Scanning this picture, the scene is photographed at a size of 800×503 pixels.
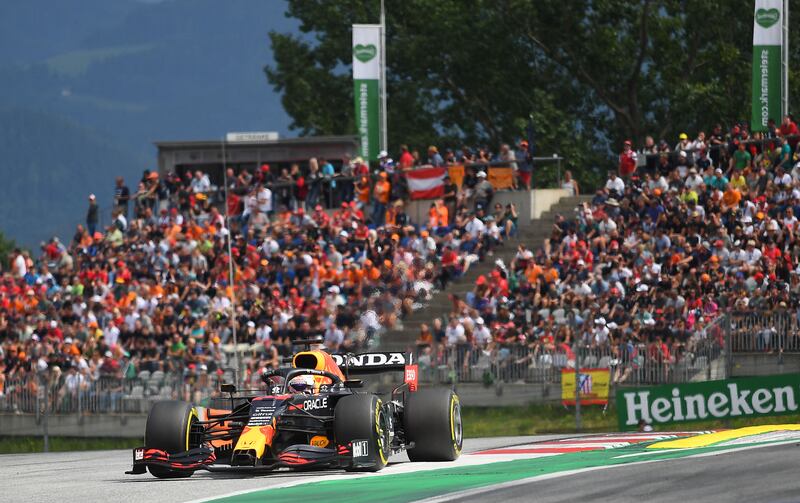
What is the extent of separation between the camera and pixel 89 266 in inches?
1543

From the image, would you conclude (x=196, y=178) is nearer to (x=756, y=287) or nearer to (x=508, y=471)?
(x=756, y=287)

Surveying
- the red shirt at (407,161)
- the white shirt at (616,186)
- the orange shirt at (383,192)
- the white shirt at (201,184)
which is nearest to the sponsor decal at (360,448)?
the white shirt at (616,186)

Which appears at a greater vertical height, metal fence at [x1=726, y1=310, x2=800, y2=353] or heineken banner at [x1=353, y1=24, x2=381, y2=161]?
heineken banner at [x1=353, y1=24, x2=381, y2=161]

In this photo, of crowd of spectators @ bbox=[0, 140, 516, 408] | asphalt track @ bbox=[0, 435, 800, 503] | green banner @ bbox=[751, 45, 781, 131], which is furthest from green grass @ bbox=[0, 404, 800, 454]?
green banner @ bbox=[751, 45, 781, 131]

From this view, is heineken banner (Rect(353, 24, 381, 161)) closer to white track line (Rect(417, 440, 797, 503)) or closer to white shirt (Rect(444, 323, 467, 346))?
white shirt (Rect(444, 323, 467, 346))

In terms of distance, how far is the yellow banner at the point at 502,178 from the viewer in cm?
3591

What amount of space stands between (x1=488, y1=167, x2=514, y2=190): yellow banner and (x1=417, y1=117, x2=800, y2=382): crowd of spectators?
2199mm

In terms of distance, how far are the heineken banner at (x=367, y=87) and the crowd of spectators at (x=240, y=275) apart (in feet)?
8.41

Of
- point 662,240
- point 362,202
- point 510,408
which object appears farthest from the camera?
point 362,202

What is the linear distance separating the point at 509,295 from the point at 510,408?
4522mm

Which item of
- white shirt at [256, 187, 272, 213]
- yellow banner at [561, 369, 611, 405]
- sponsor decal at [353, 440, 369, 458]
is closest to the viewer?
sponsor decal at [353, 440, 369, 458]

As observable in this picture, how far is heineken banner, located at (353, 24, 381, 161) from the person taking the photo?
4284cm

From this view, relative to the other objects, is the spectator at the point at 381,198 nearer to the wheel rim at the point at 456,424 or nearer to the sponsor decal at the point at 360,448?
the wheel rim at the point at 456,424

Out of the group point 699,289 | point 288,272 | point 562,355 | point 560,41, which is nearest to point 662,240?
point 699,289
